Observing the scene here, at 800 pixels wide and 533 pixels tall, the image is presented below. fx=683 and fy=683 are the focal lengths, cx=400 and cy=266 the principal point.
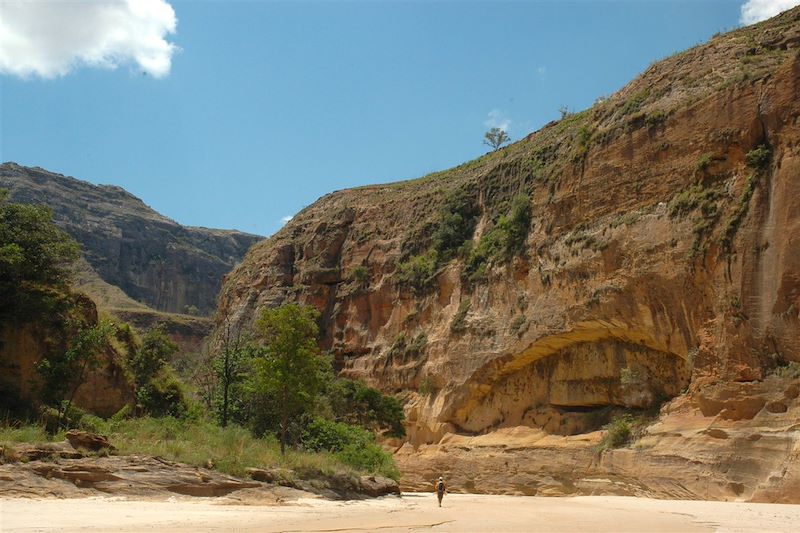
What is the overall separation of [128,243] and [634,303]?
91.0 m

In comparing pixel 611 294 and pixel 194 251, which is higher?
pixel 194 251

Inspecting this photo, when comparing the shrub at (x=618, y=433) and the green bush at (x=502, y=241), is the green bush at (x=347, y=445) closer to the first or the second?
the shrub at (x=618, y=433)

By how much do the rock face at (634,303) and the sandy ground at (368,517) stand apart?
4404 millimetres

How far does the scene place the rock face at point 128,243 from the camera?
99.1m

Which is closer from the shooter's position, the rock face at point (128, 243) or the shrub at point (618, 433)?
the shrub at point (618, 433)

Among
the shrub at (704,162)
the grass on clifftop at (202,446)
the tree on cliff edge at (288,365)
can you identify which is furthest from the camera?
the shrub at (704,162)

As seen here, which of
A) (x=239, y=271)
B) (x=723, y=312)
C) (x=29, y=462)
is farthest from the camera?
(x=239, y=271)

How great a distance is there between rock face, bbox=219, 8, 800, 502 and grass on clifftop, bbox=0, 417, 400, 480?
446 inches

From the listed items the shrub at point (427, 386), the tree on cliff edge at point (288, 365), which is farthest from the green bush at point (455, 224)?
the tree on cliff edge at point (288, 365)

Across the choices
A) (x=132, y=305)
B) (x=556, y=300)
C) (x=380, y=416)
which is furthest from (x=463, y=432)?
(x=132, y=305)

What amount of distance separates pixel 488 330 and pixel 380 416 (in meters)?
7.83

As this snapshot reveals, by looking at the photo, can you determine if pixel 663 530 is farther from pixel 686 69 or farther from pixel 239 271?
pixel 239 271

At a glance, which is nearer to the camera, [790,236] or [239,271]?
[790,236]

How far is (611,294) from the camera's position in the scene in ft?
93.4
